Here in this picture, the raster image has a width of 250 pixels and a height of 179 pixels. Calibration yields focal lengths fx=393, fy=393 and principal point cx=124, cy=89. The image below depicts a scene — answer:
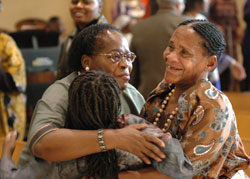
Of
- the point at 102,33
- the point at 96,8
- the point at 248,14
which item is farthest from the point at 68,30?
the point at 102,33

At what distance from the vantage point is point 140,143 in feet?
4.15

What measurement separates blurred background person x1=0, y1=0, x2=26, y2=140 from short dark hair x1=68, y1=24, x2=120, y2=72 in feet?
7.65

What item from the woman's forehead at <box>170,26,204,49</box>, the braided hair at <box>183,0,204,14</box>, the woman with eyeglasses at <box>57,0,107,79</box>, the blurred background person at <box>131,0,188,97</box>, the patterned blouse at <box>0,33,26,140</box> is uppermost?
the woman's forehead at <box>170,26,204,49</box>

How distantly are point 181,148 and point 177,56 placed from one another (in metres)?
0.38

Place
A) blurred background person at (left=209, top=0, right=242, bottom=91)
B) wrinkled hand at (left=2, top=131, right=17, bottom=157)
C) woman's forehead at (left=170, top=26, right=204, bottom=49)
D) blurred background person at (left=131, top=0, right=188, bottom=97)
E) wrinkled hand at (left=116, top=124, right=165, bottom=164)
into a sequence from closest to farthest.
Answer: wrinkled hand at (left=116, top=124, right=165, bottom=164) → woman's forehead at (left=170, top=26, right=204, bottom=49) → wrinkled hand at (left=2, top=131, right=17, bottom=157) → blurred background person at (left=131, top=0, right=188, bottom=97) → blurred background person at (left=209, top=0, right=242, bottom=91)

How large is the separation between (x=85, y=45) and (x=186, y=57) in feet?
1.50

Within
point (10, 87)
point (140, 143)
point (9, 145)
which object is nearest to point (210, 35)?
point (140, 143)

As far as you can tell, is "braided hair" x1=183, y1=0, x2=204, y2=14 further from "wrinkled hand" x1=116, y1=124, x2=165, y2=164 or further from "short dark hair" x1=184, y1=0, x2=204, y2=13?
"wrinkled hand" x1=116, y1=124, x2=165, y2=164

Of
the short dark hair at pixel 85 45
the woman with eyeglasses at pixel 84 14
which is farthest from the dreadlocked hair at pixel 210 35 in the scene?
the woman with eyeglasses at pixel 84 14

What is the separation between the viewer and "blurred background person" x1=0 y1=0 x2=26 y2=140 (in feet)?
13.0

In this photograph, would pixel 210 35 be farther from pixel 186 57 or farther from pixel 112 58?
pixel 112 58

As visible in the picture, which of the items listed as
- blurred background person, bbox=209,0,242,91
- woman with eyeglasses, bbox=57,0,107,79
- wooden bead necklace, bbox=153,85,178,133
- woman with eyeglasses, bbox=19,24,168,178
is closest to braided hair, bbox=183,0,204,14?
woman with eyeglasses, bbox=57,0,107,79

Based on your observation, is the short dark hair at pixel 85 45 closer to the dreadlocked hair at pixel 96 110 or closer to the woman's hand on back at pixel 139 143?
the dreadlocked hair at pixel 96 110

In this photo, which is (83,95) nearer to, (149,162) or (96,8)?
(149,162)
